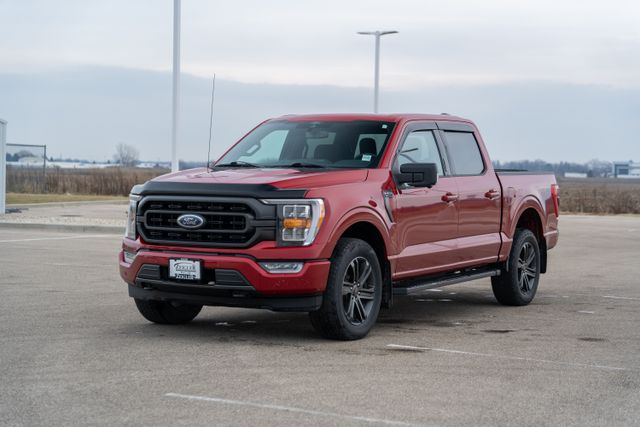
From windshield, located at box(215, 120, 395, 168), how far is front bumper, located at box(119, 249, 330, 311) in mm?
1533

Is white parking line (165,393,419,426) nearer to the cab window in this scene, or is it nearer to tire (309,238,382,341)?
tire (309,238,382,341)

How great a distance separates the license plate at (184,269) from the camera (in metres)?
9.36

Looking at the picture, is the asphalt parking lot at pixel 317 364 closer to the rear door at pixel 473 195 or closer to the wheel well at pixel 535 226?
Result: the wheel well at pixel 535 226

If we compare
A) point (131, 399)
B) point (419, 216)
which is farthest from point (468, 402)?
point (419, 216)

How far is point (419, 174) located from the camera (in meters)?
10.2

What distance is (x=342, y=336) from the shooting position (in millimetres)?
9555

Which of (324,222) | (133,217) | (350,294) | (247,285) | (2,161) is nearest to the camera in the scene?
(247,285)

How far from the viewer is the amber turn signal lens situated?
9.23m

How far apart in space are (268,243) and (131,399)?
240cm

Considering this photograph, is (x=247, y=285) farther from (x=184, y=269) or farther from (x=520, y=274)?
(x=520, y=274)

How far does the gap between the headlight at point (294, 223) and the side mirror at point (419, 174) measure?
134 centimetres

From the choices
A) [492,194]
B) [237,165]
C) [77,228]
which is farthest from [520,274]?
[77,228]

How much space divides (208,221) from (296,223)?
79cm

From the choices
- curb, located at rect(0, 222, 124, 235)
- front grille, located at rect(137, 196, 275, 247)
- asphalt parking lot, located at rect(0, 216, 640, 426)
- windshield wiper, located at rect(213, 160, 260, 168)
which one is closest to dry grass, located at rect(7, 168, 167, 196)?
curb, located at rect(0, 222, 124, 235)
